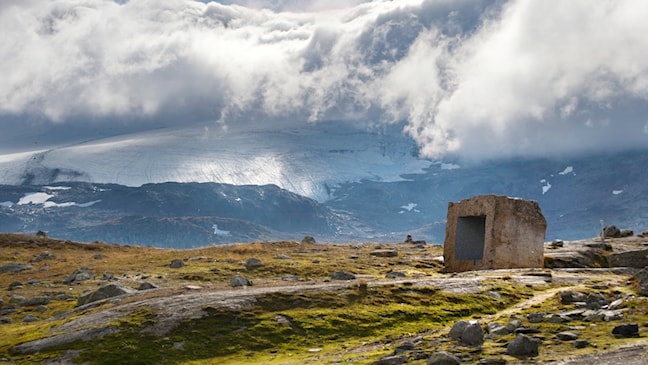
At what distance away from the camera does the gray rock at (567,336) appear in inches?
868

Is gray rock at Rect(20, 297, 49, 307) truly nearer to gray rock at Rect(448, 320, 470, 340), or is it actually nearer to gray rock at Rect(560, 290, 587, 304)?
gray rock at Rect(448, 320, 470, 340)

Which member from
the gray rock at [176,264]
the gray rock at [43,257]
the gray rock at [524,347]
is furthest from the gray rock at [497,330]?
the gray rock at [43,257]

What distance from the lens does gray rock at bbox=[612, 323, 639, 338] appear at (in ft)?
70.8

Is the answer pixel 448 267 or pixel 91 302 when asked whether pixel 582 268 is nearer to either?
pixel 448 267

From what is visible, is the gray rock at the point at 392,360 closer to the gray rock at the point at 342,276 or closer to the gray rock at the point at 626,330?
the gray rock at the point at 626,330

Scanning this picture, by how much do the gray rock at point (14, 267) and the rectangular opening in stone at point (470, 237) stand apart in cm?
2994

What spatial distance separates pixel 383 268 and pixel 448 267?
4.81 meters

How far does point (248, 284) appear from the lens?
116ft

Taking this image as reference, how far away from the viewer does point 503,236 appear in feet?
158

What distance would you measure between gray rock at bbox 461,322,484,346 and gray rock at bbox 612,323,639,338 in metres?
3.63

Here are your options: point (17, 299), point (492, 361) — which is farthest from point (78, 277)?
point (492, 361)

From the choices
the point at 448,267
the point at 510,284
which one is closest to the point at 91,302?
the point at 510,284

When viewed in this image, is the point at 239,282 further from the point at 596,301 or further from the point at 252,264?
the point at 596,301

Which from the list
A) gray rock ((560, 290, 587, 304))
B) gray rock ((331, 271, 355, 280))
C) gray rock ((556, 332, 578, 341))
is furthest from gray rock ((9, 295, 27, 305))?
gray rock ((556, 332, 578, 341))
